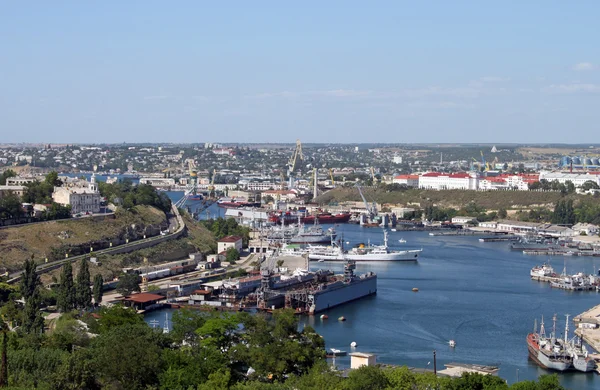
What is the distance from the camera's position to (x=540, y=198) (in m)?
39.2

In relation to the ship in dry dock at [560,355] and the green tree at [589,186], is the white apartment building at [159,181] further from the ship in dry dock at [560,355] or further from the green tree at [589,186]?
the ship in dry dock at [560,355]

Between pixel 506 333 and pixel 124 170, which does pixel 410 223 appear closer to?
pixel 506 333

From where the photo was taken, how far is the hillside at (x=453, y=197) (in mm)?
39062

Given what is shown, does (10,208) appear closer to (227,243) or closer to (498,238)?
(227,243)

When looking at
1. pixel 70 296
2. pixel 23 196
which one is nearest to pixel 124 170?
pixel 23 196

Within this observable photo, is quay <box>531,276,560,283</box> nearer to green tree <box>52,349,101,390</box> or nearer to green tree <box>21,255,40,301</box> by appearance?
green tree <box>21,255,40,301</box>

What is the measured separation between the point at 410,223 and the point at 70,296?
22.4m

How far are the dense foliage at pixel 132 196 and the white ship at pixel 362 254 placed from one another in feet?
14.9

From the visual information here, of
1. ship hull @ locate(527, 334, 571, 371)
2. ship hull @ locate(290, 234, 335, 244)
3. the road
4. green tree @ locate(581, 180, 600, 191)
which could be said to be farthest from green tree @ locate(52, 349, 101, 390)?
green tree @ locate(581, 180, 600, 191)

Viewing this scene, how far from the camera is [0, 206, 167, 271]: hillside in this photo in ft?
59.9

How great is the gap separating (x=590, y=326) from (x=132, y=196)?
13.5m

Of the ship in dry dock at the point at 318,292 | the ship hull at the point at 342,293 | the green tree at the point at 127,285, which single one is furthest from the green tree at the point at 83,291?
the ship hull at the point at 342,293

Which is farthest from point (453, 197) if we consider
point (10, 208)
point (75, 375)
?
point (75, 375)

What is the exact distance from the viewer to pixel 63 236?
65.2 ft
